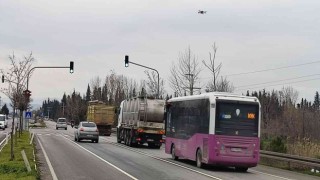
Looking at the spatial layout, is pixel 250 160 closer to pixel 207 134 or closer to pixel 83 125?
pixel 207 134

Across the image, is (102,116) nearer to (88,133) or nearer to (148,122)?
(88,133)

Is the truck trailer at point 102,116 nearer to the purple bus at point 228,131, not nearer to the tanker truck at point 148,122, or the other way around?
the tanker truck at point 148,122

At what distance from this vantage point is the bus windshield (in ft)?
66.0

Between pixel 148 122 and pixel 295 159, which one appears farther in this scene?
pixel 148 122

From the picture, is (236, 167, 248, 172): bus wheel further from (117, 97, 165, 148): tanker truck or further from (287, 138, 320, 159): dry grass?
(117, 97, 165, 148): tanker truck

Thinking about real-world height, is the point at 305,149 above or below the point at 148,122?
below

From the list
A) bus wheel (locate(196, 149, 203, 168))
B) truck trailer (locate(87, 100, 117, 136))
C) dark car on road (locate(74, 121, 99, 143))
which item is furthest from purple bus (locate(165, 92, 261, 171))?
truck trailer (locate(87, 100, 117, 136))

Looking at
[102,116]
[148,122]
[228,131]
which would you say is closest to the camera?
[228,131]

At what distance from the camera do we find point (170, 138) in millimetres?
25875

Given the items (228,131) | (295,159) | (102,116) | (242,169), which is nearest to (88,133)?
(102,116)

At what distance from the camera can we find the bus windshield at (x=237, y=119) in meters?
20.1

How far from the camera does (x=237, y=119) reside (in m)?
20.3

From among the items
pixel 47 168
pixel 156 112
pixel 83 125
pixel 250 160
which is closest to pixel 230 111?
pixel 250 160

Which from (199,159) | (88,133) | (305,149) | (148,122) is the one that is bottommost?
(199,159)
